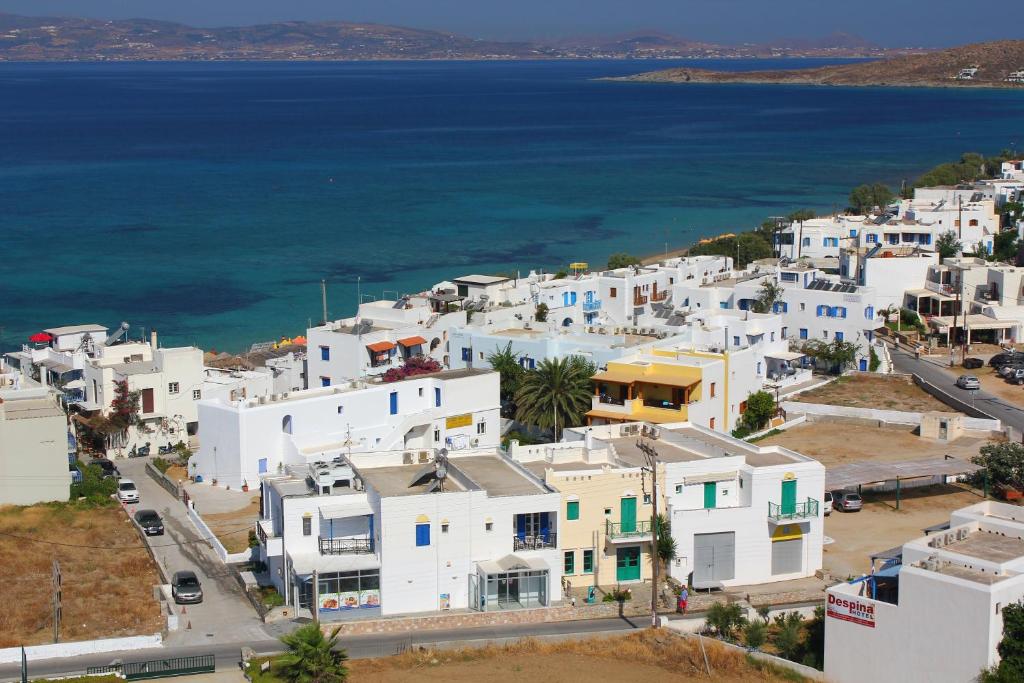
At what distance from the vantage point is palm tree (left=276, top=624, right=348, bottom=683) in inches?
917

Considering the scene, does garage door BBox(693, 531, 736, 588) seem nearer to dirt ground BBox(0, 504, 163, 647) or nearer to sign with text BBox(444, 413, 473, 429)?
dirt ground BBox(0, 504, 163, 647)

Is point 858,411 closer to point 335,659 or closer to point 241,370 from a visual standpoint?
point 241,370

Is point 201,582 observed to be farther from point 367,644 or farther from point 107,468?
point 107,468

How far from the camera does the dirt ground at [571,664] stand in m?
24.7

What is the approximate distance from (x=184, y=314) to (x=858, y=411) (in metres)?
40.0

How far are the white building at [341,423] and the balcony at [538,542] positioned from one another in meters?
6.88

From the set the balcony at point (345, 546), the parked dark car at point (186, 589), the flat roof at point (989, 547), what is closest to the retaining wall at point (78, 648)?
the parked dark car at point (186, 589)

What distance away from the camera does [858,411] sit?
4366 cm

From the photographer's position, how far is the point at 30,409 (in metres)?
36.2

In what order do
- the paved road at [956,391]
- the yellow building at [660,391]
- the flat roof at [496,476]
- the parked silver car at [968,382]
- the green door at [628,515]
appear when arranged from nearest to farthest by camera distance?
the flat roof at [496,476] < the green door at [628,515] < the yellow building at [660,391] < the paved road at [956,391] < the parked silver car at [968,382]

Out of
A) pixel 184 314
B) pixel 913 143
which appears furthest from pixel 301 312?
pixel 913 143

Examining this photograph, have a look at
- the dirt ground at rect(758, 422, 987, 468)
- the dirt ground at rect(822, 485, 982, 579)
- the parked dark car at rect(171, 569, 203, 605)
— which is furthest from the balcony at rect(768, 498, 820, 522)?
the parked dark car at rect(171, 569, 203, 605)

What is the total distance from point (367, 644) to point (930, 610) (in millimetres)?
10041

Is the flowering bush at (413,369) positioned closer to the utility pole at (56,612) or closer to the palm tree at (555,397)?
the palm tree at (555,397)
